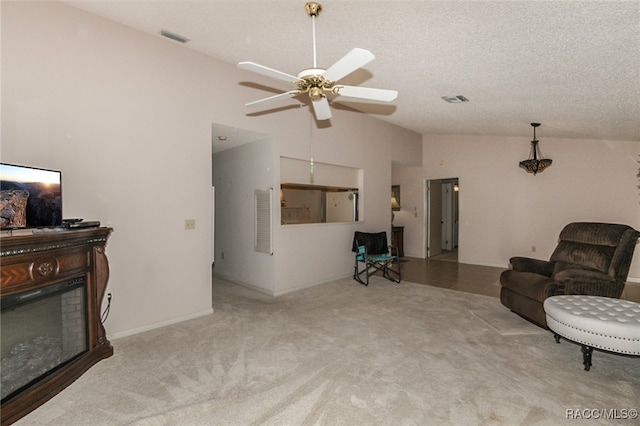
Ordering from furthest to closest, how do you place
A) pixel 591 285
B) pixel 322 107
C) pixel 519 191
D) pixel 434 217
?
pixel 434 217, pixel 519 191, pixel 591 285, pixel 322 107

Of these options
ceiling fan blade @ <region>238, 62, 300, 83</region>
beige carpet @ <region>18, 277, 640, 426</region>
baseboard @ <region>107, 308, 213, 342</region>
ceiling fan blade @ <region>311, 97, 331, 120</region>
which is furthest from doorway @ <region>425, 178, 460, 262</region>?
ceiling fan blade @ <region>238, 62, 300, 83</region>

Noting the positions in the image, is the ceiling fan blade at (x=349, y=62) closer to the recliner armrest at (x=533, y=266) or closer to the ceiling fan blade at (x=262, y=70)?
the ceiling fan blade at (x=262, y=70)

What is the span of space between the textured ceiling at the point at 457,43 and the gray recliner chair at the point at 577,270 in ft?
4.85

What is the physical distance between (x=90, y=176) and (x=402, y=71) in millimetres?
3294

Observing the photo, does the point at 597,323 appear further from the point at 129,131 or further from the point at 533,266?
the point at 129,131

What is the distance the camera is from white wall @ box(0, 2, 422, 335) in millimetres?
2611

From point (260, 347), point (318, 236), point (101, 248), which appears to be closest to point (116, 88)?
point (101, 248)

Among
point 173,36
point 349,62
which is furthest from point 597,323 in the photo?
point 173,36

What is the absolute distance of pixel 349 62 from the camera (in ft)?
6.54

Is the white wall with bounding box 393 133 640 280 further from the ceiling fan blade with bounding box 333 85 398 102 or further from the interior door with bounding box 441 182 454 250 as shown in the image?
the ceiling fan blade with bounding box 333 85 398 102

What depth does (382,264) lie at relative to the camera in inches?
237

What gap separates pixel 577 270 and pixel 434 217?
470cm

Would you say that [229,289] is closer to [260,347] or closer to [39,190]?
[260,347]

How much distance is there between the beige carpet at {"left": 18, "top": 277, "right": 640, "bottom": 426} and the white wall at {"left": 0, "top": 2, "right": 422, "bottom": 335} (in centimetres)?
55
